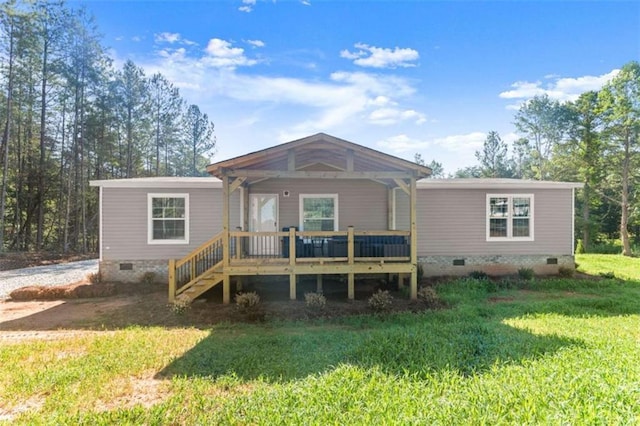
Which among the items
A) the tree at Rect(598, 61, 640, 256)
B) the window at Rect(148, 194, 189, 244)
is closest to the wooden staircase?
the window at Rect(148, 194, 189, 244)

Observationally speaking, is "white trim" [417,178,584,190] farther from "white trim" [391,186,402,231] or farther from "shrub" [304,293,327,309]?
"shrub" [304,293,327,309]

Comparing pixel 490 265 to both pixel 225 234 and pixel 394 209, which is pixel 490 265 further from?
pixel 225 234

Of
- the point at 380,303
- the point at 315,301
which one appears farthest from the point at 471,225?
the point at 315,301

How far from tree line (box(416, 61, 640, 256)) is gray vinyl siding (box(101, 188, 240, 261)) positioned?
73.4 ft

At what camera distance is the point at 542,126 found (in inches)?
946

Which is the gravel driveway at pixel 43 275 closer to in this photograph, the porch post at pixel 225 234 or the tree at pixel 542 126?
the porch post at pixel 225 234

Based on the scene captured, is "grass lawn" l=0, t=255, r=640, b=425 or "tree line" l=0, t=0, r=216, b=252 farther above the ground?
Result: "tree line" l=0, t=0, r=216, b=252

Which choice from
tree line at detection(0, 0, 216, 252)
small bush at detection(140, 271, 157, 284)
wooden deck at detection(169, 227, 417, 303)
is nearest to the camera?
wooden deck at detection(169, 227, 417, 303)

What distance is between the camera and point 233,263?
754 cm

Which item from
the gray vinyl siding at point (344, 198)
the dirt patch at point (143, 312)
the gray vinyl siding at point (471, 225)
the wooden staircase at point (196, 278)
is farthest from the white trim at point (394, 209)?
the wooden staircase at point (196, 278)

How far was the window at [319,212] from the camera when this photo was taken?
34.0 ft

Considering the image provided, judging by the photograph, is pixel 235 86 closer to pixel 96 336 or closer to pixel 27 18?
pixel 96 336

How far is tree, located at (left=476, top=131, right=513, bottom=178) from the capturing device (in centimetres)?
3241

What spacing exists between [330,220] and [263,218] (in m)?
2.14
